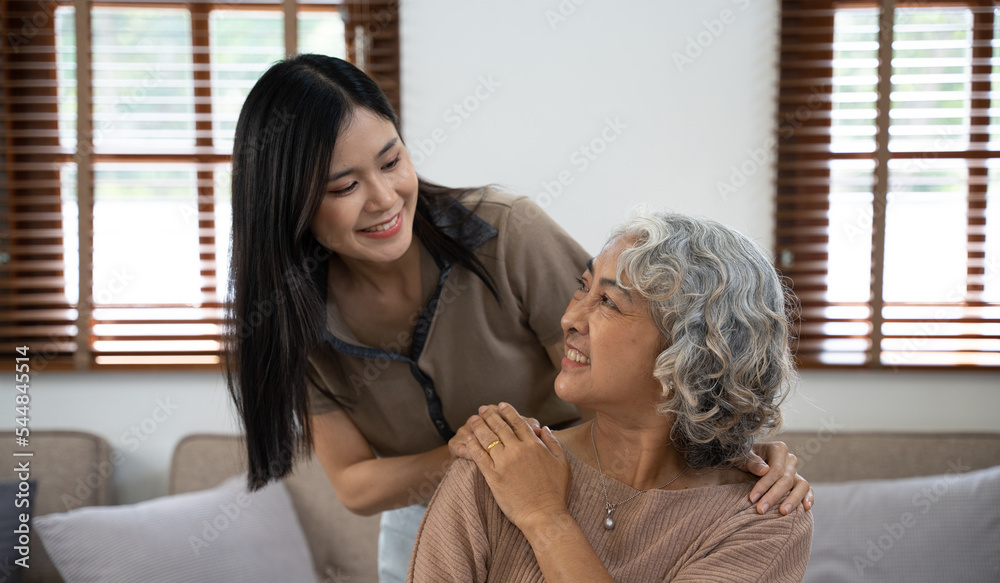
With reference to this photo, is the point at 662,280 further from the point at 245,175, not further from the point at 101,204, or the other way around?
the point at 101,204

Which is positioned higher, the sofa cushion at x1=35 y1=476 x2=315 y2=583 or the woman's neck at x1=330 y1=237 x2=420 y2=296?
the woman's neck at x1=330 y1=237 x2=420 y2=296

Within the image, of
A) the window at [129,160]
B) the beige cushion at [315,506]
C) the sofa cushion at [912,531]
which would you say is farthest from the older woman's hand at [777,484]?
the window at [129,160]

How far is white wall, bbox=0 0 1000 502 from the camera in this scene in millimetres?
2742

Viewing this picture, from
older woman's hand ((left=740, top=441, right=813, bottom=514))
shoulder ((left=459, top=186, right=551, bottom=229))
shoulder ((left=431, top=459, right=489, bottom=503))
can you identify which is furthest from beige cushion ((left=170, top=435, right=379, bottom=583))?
older woman's hand ((left=740, top=441, right=813, bottom=514))

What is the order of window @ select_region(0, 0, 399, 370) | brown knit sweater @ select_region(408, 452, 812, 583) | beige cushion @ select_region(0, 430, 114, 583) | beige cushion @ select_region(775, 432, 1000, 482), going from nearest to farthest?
brown knit sweater @ select_region(408, 452, 812, 583) < beige cushion @ select_region(775, 432, 1000, 482) < beige cushion @ select_region(0, 430, 114, 583) < window @ select_region(0, 0, 399, 370)

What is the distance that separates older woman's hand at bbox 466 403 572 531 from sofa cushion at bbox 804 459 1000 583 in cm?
156

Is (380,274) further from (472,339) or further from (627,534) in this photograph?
(627,534)

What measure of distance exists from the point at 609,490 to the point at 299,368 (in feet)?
2.18

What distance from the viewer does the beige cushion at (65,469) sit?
2670 mm

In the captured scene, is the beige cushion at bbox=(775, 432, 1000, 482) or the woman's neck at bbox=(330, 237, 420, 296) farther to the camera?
the beige cushion at bbox=(775, 432, 1000, 482)

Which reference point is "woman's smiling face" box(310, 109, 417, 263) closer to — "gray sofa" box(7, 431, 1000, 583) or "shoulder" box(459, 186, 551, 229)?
"shoulder" box(459, 186, 551, 229)

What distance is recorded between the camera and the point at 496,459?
→ 1.23 m

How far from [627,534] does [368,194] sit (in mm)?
776

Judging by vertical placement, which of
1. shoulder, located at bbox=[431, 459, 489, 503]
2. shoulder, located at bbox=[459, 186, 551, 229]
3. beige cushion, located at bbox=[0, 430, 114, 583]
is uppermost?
shoulder, located at bbox=[459, 186, 551, 229]
